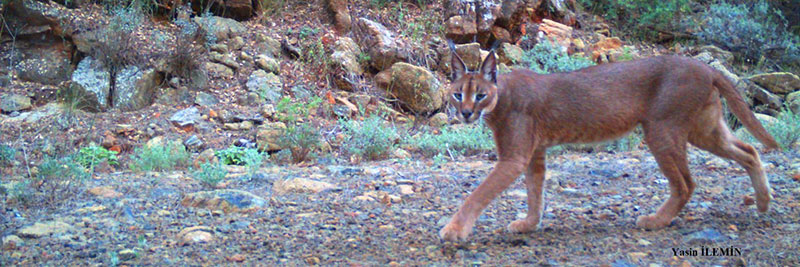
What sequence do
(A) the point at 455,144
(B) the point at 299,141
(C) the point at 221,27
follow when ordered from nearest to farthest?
(B) the point at 299,141, (A) the point at 455,144, (C) the point at 221,27

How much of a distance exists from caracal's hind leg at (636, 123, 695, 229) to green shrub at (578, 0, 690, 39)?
32.8 ft

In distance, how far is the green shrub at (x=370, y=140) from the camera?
25.6 feet

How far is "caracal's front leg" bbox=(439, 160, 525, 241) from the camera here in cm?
434

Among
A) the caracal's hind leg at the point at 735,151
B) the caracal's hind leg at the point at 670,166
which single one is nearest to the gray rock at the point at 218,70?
the caracal's hind leg at the point at 670,166

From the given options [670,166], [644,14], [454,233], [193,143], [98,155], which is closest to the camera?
[454,233]

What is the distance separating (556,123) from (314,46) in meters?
7.07

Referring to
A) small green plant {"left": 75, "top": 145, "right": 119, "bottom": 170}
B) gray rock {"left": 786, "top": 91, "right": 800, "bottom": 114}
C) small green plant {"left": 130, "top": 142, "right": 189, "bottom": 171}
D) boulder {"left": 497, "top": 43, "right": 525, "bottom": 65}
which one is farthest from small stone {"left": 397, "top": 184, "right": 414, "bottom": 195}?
gray rock {"left": 786, "top": 91, "right": 800, "bottom": 114}

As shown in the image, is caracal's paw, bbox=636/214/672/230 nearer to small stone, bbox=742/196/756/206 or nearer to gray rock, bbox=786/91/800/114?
small stone, bbox=742/196/756/206

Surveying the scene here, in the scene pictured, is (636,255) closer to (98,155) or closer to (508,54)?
(98,155)

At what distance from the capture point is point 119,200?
17.3 feet

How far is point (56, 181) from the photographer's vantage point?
17.5 ft

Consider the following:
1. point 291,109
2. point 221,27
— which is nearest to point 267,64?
point 221,27

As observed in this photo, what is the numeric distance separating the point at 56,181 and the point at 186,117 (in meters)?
3.89

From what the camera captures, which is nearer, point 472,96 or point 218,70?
point 472,96
